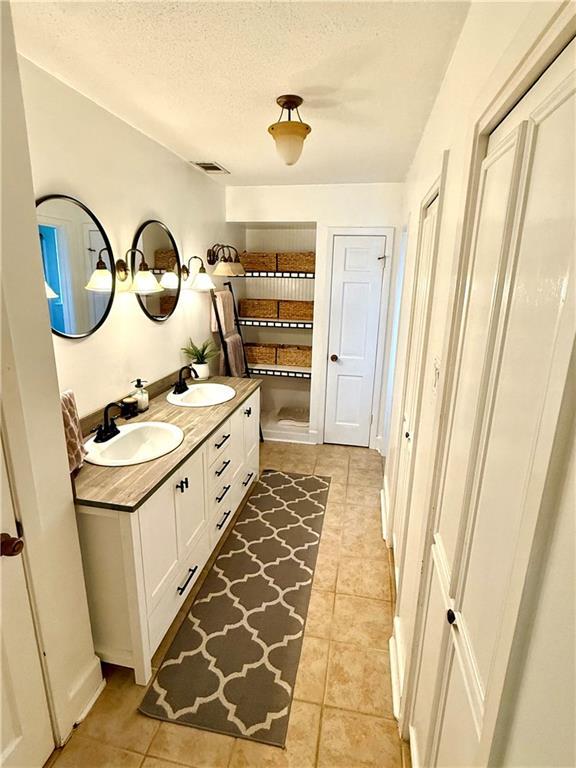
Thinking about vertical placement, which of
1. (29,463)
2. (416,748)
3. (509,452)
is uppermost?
(509,452)

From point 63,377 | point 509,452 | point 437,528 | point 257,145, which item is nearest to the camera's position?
point 509,452

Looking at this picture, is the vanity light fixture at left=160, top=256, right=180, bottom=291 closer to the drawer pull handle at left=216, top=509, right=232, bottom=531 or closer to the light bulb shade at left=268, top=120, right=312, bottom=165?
the light bulb shade at left=268, top=120, right=312, bottom=165

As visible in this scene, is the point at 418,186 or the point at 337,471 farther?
the point at 337,471

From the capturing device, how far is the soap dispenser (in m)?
2.28

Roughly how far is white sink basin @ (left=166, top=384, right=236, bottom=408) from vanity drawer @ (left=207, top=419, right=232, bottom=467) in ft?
0.81

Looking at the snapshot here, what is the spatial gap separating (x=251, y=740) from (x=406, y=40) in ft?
8.35

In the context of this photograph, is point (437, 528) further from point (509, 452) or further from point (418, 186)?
point (418, 186)

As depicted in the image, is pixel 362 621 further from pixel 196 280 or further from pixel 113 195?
pixel 113 195

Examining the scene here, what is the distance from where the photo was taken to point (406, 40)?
4.37 feet

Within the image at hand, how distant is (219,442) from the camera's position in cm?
228

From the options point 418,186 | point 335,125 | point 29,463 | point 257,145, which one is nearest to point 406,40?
point 335,125

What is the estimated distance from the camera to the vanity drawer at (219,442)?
85.0 inches

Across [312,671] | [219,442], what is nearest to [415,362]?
[219,442]

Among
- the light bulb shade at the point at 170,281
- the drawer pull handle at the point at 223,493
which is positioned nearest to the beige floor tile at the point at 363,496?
the drawer pull handle at the point at 223,493
